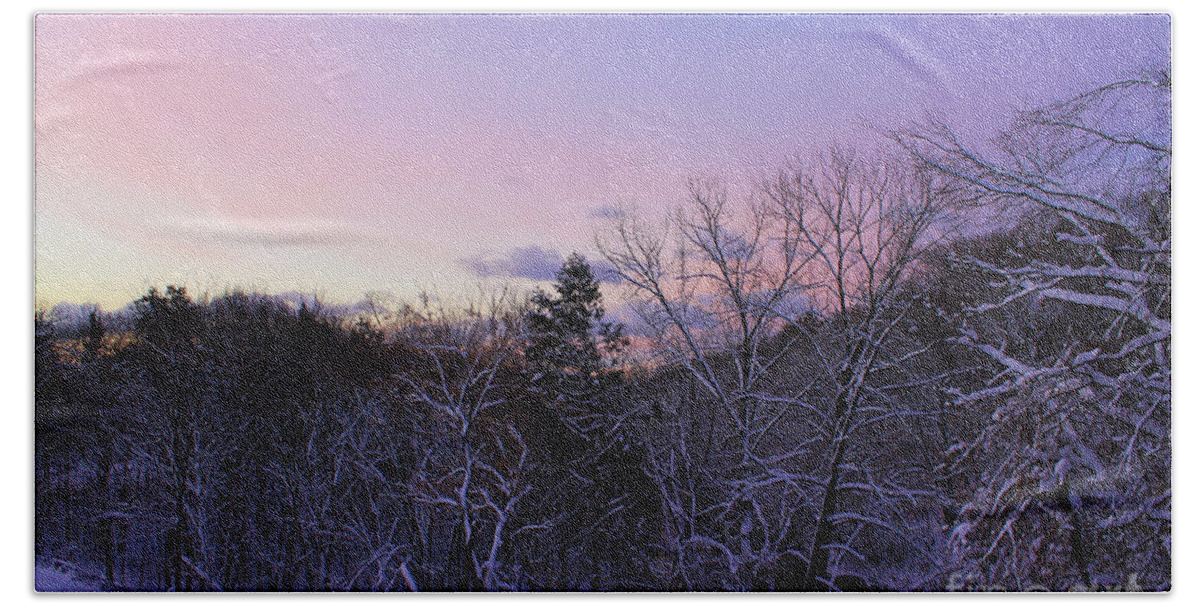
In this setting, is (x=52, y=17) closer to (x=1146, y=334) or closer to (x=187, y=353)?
(x=187, y=353)

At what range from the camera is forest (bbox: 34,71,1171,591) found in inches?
165

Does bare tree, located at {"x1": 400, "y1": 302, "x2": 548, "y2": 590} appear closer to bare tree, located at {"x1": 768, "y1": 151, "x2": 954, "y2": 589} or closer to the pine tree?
the pine tree

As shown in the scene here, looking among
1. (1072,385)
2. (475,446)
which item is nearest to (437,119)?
(475,446)

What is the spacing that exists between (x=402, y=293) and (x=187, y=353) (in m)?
1.31

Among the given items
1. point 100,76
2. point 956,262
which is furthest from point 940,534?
point 100,76

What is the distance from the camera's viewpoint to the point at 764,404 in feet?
14.0

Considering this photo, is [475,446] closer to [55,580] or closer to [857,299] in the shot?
[857,299]

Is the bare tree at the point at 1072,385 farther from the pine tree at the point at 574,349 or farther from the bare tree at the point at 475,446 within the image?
the bare tree at the point at 475,446

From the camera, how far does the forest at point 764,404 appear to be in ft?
13.7

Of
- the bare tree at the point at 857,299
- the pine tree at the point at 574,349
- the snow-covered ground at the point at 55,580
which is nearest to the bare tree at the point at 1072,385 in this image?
the bare tree at the point at 857,299

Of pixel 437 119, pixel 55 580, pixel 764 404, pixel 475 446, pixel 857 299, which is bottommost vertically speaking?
pixel 55 580

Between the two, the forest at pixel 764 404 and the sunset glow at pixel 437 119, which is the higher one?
the sunset glow at pixel 437 119

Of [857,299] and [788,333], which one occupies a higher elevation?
[857,299]

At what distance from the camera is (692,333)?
431 cm
